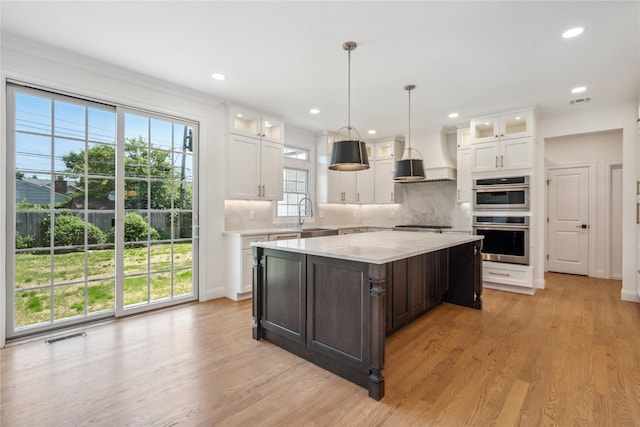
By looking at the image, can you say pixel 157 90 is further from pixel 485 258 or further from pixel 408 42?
pixel 485 258

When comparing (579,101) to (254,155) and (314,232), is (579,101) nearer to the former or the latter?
(314,232)

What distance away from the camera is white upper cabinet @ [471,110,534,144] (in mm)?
4473

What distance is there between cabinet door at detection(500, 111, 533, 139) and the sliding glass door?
432 cm

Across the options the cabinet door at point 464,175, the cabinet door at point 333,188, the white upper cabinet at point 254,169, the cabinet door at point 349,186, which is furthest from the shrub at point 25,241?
the cabinet door at point 464,175

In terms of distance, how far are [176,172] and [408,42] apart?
9.85 ft

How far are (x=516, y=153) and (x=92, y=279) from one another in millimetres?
5523

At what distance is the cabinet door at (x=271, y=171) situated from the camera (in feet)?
15.5

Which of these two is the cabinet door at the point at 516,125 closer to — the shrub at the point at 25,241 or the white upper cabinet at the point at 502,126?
the white upper cabinet at the point at 502,126

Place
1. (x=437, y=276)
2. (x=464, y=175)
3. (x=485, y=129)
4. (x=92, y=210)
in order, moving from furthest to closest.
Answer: (x=464, y=175)
(x=485, y=129)
(x=437, y=276)
(x=92, y=210)

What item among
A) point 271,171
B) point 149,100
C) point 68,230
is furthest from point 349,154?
point 68,230

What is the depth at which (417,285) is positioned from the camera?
3391mm

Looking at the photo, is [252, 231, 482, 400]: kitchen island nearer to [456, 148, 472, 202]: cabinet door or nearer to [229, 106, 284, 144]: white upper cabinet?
[456, 148, 472, 202]: cabinet door

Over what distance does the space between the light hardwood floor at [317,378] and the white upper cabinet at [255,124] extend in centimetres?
257

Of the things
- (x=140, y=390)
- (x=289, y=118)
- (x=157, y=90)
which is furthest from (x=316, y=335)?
(x=289, y=118)
